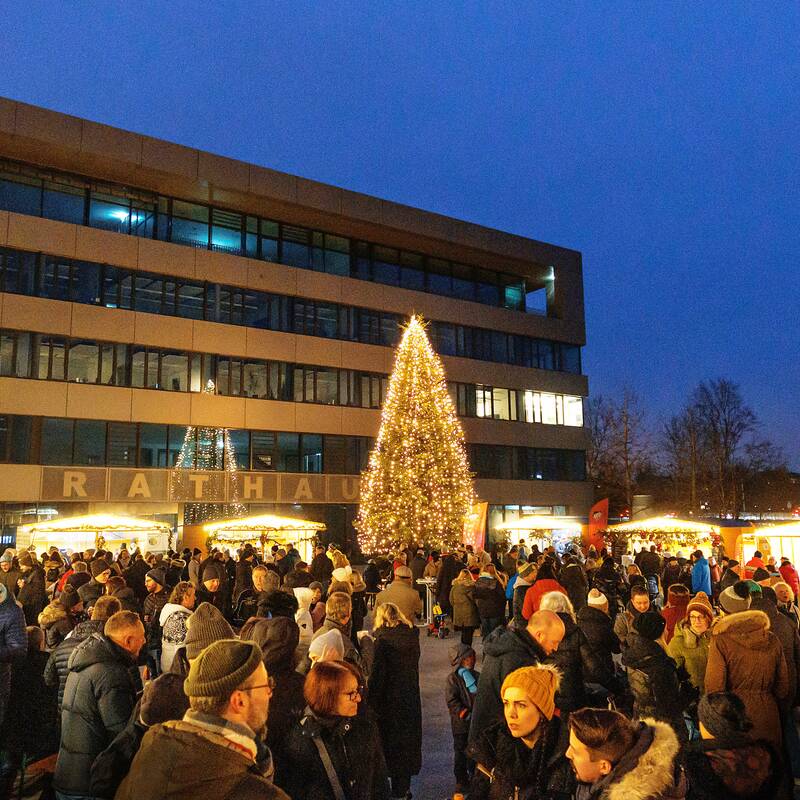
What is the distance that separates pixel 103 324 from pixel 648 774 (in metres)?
32.2

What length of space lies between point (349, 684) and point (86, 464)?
30.3 m

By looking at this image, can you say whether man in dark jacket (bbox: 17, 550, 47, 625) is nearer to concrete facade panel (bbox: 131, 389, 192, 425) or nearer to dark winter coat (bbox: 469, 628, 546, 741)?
dark winter coat (bbox: 469, 628, 546, 741)

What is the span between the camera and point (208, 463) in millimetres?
34594

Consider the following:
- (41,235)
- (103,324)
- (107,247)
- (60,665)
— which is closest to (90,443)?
(103,324)

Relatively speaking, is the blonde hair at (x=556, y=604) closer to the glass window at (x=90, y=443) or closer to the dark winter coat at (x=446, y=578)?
the dark winter coat at (x=446, y=578)

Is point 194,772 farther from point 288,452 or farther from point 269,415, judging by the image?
point 288,452

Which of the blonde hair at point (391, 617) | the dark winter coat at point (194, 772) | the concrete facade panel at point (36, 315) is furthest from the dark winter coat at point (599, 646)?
the concrete facade panel at point (36, 315)

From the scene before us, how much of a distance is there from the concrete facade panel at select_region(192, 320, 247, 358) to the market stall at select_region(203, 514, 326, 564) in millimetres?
10530

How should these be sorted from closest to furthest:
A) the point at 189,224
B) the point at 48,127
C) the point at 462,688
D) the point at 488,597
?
the point at 462,688 < the point at 488,597 < the point at 48,127 < the point at 189,224

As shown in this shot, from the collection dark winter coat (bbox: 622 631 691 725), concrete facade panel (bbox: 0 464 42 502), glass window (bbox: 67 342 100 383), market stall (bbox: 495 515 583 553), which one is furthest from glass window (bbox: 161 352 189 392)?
dark winter coat (bbox: 622 631 691 725)

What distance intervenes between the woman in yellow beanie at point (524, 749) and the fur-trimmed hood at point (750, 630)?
8.20ft

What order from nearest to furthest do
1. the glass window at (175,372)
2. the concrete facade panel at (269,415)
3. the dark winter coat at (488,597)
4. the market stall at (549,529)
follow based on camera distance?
the dark winter coat at (488,597)
the glass window at (175,372)
the market stall at (549,529)
the concrete facade panel at (269,415)

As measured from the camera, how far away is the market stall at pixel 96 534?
79.8 feet

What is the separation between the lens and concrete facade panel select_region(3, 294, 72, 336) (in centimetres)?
3056
